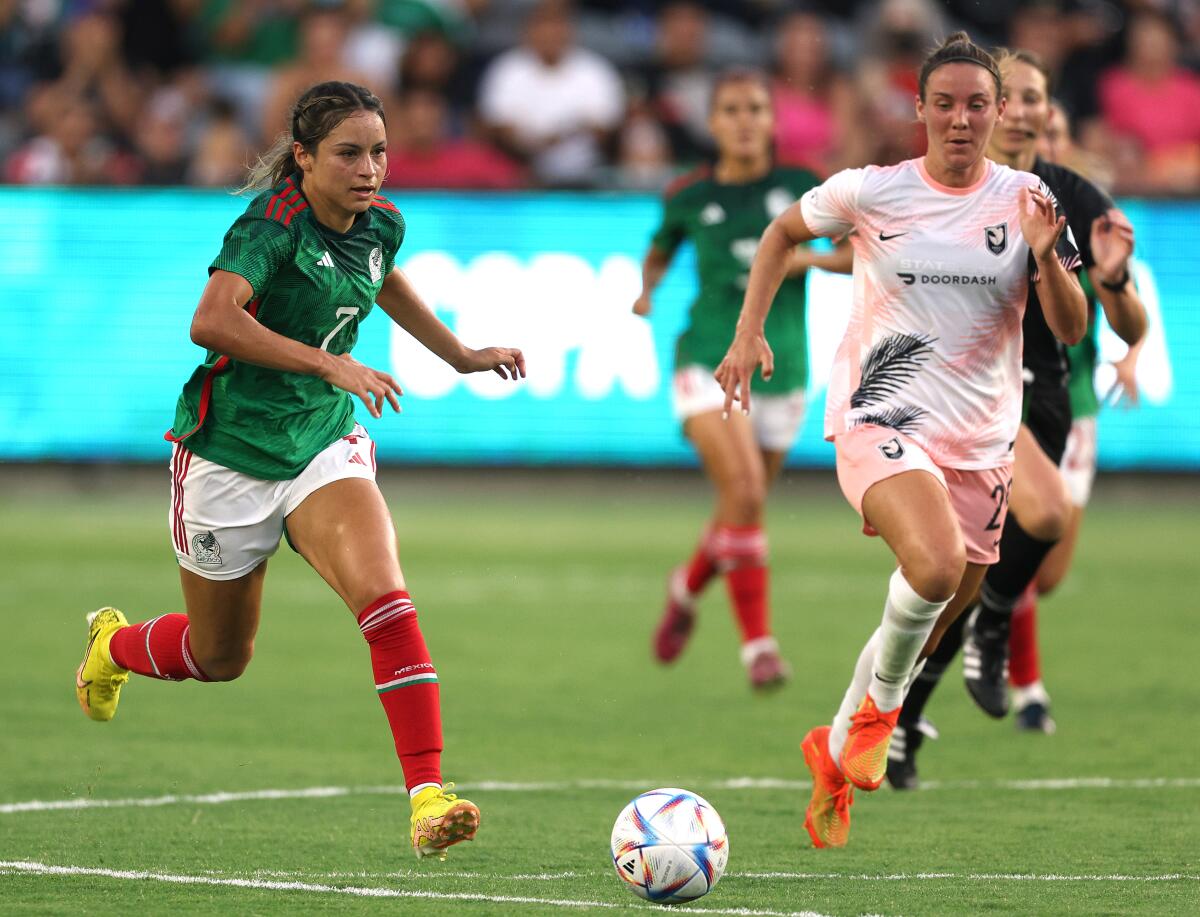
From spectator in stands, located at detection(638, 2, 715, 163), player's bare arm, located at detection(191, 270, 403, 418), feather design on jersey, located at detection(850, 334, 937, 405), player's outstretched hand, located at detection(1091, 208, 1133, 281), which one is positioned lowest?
feather design on jersey, located at detection(850, 334, 937, 405)

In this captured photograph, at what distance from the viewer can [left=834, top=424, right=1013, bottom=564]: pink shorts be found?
6.36 m

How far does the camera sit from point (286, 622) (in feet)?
39.2

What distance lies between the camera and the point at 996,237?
631 cm

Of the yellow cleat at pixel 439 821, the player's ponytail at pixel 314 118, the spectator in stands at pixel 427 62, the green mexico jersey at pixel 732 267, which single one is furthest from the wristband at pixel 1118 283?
the spectator in stands at pixel 427 62

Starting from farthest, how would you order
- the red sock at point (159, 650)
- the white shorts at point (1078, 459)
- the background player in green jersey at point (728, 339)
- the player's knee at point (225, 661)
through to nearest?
1. the background player in green jersey at point (728, 339)
2. the white shorts at point (1078, 459)
3. the red sock at point (159, 650)
4. the player's knee at point (225, 661)

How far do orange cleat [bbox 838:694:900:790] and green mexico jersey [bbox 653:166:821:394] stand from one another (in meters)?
3.93

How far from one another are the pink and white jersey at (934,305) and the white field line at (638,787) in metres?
1.42

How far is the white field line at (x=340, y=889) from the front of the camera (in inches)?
208

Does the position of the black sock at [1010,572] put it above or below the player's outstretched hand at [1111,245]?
below

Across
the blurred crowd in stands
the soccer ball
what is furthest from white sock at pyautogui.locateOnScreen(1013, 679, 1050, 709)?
the blurred crowd in stands

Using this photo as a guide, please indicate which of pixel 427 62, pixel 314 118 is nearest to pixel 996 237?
pixel 314 118

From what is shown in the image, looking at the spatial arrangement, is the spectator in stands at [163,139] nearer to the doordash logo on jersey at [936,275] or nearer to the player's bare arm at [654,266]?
the player's bare arm at [654,266]

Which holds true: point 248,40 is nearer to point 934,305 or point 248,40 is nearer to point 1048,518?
point 1048,518

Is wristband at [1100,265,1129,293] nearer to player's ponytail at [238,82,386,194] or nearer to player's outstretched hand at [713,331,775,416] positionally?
player's outstretched hand at [713,331,775,416]
